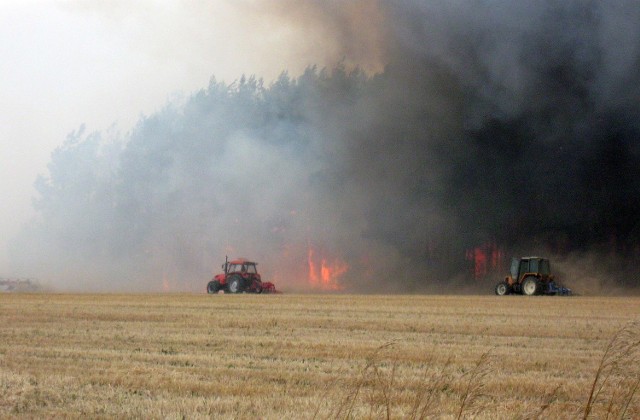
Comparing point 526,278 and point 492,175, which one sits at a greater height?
point 492,175

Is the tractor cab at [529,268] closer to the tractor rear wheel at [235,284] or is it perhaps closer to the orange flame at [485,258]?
the orange flame at [485,258]

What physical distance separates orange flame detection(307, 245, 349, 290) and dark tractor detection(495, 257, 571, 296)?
1379cm

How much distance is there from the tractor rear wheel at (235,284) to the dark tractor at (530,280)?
12.5m

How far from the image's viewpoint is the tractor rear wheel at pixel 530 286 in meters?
37.9

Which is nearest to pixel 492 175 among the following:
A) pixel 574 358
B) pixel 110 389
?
pixel 574 358

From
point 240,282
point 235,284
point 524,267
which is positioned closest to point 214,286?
point 235,284

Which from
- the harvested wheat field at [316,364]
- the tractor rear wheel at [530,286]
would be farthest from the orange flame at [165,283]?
the harvested wheat field at [316,364]

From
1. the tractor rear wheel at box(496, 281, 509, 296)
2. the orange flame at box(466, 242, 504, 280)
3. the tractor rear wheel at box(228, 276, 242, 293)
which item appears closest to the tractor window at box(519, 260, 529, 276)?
the tractor rear wheel at box(496, 281, 509, 296)

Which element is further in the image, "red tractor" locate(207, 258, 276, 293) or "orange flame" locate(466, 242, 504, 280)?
"orange flame" locate(466, 242, 504, 280)

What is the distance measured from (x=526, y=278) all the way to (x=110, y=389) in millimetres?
31584

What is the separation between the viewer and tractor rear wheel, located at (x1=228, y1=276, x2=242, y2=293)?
4009 centimetres

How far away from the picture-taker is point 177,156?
54.0 m

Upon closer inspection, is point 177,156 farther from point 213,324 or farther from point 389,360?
point 389,360

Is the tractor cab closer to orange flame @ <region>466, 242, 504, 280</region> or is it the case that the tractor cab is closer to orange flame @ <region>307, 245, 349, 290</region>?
orange flame @ <region>466, 242, 504, 280</region>
